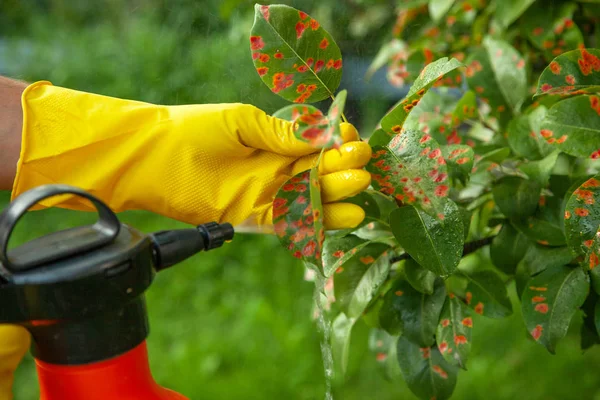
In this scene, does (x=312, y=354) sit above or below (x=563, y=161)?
below

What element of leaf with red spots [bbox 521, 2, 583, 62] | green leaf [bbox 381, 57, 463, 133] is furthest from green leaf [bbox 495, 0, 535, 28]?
green leaf [bbox 381, 57, 463, 133]

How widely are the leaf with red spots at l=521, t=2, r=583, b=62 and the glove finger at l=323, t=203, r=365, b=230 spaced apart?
64 centimetres

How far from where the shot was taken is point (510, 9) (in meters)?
1.13

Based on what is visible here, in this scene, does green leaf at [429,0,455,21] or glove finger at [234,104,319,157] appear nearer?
glove finger at [234,104,319,157]

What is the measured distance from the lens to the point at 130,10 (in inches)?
63.9

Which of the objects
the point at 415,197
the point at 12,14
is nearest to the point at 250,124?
the point at 415,197

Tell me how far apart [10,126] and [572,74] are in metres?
0.67

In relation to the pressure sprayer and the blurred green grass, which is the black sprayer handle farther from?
the blurred green grass

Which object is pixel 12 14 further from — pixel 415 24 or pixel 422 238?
pixel 422 238

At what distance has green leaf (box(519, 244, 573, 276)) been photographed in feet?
2.64

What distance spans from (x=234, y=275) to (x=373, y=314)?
144 cm

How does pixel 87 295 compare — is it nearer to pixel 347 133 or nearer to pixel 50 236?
pixel 50 236

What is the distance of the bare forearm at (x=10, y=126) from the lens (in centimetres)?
82

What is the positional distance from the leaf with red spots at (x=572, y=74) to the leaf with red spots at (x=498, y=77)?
0.34 metres
